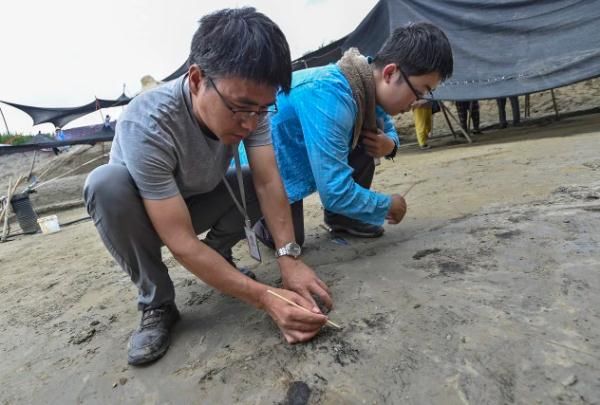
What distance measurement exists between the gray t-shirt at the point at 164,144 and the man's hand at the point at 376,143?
2.32ft

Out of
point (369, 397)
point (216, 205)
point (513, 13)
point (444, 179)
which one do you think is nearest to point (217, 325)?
point (216, 205)

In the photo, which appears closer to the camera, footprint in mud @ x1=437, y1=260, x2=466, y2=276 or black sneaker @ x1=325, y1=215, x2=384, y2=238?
footprint in mud @ x1=437, y1=260, x2=466, y2=276

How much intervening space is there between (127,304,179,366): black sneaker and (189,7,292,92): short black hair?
2.44ft

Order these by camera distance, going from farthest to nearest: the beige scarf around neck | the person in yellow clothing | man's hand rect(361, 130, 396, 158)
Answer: the person in yellow clothing, man's hand rect(361, 130, 396, 158), the beige scarf around neck

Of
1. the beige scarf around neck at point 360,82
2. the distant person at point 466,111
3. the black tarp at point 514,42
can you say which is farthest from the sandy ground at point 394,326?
the distant person at point 466,111

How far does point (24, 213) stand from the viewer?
176 inches

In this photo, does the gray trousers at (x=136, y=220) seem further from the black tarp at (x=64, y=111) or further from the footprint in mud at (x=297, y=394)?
the black tarp at (x=64, y=111)

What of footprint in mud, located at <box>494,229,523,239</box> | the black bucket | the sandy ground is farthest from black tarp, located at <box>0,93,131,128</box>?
footprint in mud, located at <box>494,229,523,239</box>

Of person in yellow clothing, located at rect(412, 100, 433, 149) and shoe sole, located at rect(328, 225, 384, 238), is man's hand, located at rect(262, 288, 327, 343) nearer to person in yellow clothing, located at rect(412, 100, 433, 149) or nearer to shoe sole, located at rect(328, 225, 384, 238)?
shoe sole, located at rect(328, 225, 384, 238)

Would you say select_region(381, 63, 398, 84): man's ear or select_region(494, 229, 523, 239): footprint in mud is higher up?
select_region(381, 63, 398, 84): man's ear

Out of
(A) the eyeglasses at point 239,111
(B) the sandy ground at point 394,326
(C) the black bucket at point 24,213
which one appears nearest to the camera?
(B) the sandy ground at point 394,326

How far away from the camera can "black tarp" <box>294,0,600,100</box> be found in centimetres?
361

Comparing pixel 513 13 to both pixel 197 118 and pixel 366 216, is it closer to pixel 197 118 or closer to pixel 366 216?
pixel 366 216

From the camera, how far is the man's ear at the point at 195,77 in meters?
0.95
